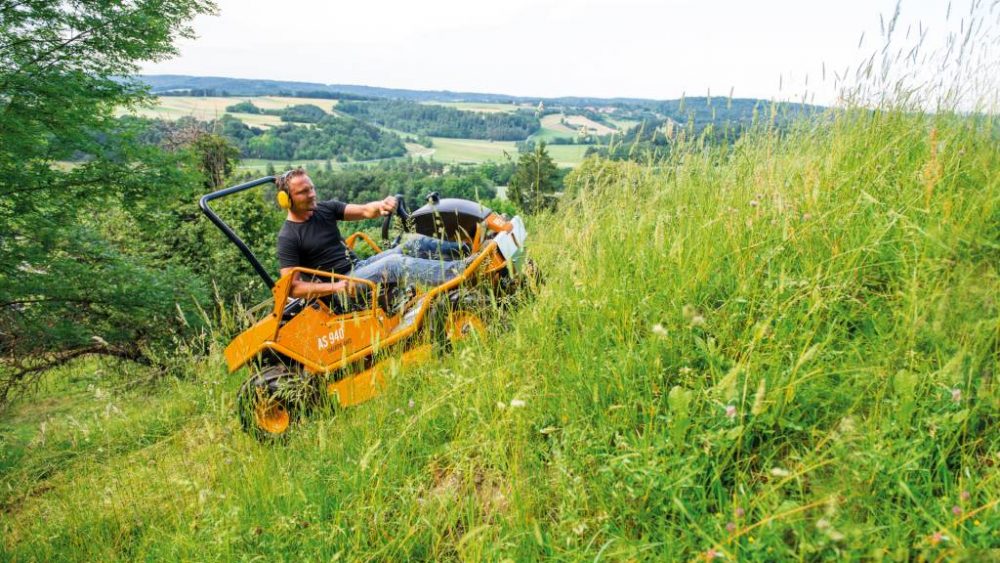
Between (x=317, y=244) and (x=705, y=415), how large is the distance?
3.82 metres

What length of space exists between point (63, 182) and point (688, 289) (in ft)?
28.1

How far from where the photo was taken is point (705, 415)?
1.95 meters

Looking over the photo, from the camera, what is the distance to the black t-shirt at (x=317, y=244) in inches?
190

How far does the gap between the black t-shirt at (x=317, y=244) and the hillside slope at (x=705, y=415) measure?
1583 mm

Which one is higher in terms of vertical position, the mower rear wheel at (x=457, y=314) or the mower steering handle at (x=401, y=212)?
the mower steering handle at (x=401, y=212)

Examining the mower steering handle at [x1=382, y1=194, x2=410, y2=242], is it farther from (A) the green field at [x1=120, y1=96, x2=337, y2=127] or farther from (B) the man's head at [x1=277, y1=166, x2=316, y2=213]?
(A) the green field at [x1=120, y1=96, x2=337, y2=127]

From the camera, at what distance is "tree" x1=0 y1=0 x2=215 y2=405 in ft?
23.6

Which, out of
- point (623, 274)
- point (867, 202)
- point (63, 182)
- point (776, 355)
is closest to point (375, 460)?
point (623, 274)

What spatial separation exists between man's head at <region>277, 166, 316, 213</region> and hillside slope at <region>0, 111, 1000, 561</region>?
71.4 inches

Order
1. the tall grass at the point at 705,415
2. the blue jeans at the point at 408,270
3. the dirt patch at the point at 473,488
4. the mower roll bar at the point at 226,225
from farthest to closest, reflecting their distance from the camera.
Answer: the blue jeans at the point at 408,270 → the mower roll bar at the point at 226,225 → the dirt patch at the point at 473,488 → the tall grass at the point at 705,415

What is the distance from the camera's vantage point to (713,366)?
2.12m

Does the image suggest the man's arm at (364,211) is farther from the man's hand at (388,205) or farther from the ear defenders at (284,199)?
the ear defenders at (284,199)

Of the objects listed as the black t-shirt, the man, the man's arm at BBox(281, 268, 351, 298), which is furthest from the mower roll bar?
the black t-shirt

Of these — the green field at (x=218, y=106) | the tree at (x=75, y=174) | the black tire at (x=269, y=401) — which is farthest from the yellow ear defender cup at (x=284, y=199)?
the green field at (x=218, y=106)
